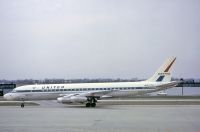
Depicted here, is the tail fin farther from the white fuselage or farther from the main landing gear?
the main landing gear

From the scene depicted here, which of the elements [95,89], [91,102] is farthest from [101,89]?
[91,102]

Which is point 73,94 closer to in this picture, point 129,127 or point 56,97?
point 56,97

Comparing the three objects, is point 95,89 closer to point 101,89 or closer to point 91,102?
point 101,89

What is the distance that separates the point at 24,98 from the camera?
42.4m

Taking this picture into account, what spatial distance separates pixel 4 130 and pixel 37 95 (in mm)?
24016

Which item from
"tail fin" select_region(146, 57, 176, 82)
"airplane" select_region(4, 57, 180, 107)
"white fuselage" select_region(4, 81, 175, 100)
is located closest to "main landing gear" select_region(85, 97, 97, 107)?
"airplane" select_region(4, 57, 180, 107)

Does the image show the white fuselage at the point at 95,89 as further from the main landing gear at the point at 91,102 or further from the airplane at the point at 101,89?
the main landing gear at the point at 91,102

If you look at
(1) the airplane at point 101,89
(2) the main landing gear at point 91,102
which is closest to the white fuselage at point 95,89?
(1) the airplane at point 101,89

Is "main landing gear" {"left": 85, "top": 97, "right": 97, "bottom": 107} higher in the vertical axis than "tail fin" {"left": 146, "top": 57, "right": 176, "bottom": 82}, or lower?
lower

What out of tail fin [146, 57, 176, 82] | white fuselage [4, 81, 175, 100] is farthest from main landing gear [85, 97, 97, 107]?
tail fin [146, 57, 176, 82]

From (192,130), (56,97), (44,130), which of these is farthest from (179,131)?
(56,97)

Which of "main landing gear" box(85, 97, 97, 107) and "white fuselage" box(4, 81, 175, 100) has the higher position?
"white fuselage" box(4, 81, 175, 100)

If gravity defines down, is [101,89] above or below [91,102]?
above

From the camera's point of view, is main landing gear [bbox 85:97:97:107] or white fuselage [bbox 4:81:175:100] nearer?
main landing gear [bbox 85:97:97:107]
